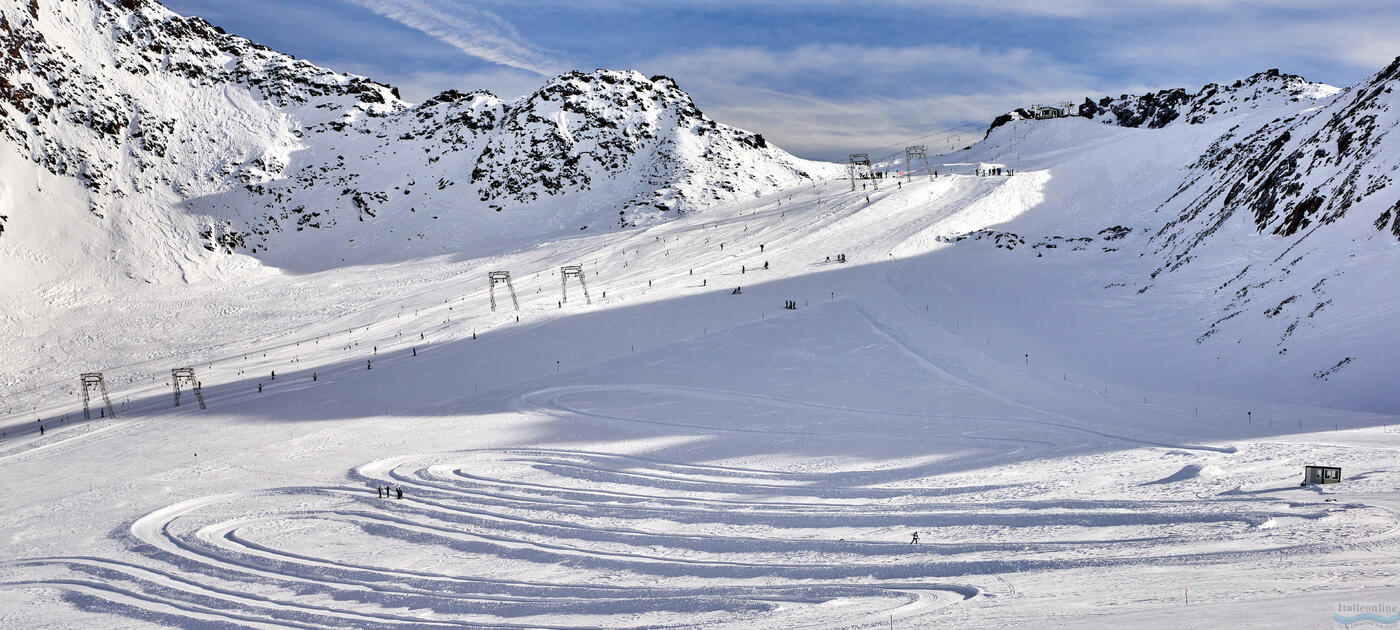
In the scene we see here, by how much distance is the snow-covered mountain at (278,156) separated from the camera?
302ft

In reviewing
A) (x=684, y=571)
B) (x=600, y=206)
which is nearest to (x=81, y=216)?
(x=600, y=206)

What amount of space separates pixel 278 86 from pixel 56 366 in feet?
Answer: 253

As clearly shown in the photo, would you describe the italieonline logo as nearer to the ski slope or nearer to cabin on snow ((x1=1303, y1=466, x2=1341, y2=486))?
the ski slope

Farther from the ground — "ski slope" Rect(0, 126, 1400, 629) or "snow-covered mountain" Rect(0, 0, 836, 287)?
"snow-covered mountain" Rect(0, 0, 836, 287)

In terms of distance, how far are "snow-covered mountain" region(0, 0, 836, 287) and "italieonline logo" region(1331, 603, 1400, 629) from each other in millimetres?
88033

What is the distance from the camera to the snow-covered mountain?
302ft

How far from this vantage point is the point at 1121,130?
98125 mm

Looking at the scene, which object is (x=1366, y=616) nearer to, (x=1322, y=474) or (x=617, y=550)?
(x=1322, y=474)

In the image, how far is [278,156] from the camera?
114 metres

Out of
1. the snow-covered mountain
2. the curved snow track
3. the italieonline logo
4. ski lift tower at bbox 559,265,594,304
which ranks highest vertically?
the snow-covered mountain

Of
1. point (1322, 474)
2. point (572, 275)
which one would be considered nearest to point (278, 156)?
point (572, 275)

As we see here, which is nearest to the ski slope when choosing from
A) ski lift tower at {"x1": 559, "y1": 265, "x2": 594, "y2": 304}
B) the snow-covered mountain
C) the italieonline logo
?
the italieonline logo

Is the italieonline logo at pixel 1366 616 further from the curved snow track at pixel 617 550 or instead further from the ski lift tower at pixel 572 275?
the ski lift tower at pixel 572 275

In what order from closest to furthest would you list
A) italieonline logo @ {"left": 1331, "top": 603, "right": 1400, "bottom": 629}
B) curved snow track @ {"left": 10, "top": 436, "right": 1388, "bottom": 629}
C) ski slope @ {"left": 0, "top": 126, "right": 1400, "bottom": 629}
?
1. italieonline logo @ {"left": 1331, "top": 603, "right": 1400, "bottom": 629}
2. curved snow track @ {"left": 10, "top": 436, "right": 1388, "bottom": 629}
3. ski slope @ {"left": 0, "top": 126, "right": 1400, "bottom": 629}
